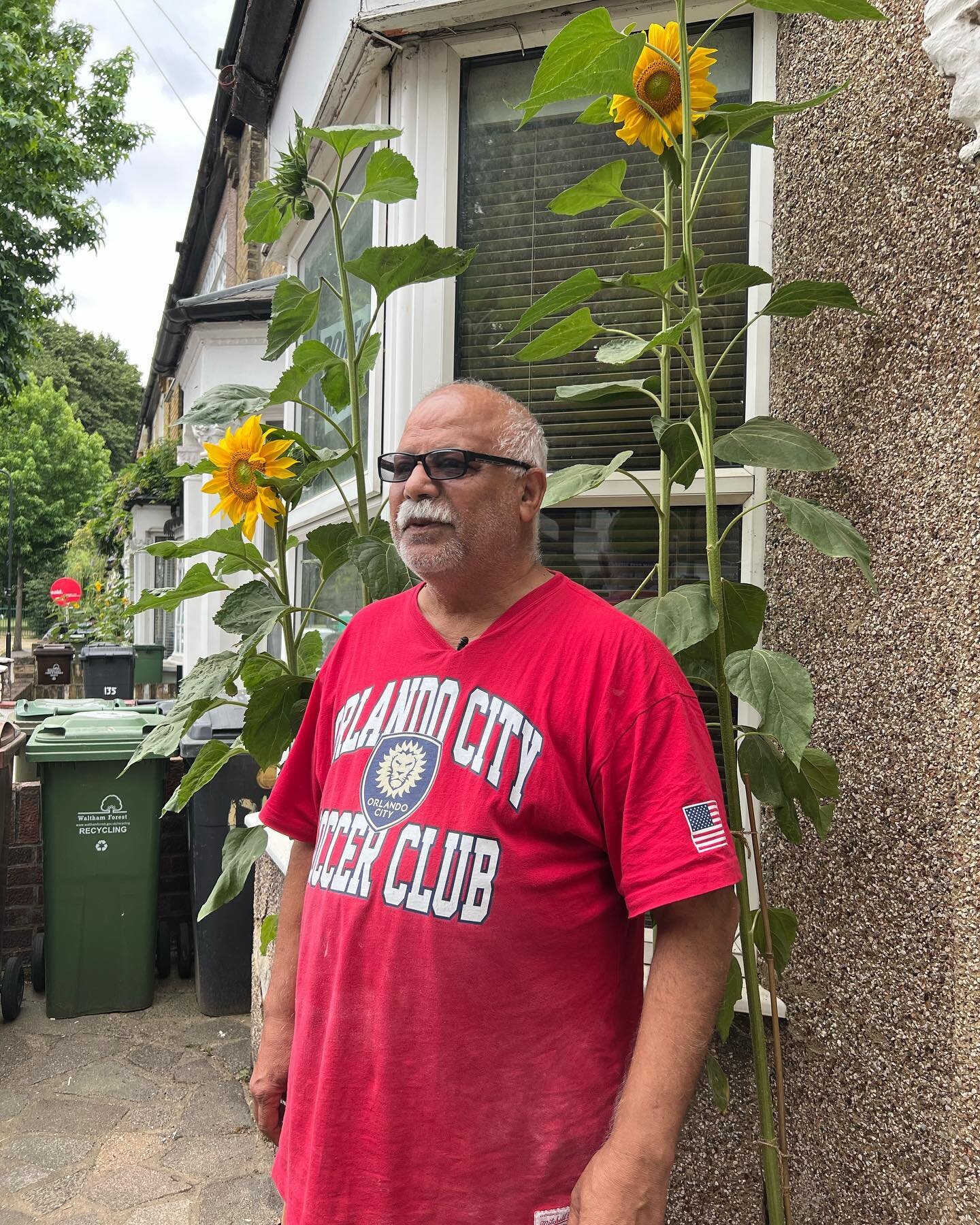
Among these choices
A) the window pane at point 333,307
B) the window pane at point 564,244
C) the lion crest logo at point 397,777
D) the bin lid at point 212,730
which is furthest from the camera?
the bin lid at point 212,730

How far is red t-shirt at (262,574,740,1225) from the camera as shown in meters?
1.39

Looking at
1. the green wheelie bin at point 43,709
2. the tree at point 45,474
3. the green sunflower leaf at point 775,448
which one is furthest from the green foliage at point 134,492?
the tree at point 45,474

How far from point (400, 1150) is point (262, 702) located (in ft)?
3.78

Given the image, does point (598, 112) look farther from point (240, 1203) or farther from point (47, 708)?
point (47, 708)

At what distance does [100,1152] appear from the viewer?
3471 mm

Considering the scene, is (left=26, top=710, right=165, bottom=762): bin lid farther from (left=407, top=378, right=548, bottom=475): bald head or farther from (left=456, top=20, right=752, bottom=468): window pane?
(left=407, top=378, right=548, bottom=475): bald head

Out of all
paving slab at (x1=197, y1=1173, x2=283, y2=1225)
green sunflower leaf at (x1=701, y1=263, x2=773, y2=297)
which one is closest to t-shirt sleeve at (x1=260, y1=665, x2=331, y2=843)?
green sunflower leaf at (x1=701, y1=263, x2=773, y2=297)

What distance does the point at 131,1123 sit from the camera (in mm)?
3680

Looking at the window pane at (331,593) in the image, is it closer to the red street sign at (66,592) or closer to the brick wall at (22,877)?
the brick wall at (22,877)

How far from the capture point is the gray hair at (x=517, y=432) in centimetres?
165

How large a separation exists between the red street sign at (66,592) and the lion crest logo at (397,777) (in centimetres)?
1886

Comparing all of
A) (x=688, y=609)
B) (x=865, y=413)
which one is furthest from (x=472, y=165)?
(x=688, y=609)

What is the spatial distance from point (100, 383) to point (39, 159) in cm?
4777

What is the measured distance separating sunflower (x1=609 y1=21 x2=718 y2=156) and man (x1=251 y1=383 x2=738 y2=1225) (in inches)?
31.5
